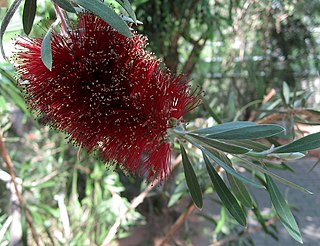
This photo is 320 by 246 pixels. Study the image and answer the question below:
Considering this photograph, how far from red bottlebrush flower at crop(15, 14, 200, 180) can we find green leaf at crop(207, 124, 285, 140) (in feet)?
0.21

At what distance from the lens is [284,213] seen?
0.52 meters

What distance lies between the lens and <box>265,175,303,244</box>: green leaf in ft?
1.67

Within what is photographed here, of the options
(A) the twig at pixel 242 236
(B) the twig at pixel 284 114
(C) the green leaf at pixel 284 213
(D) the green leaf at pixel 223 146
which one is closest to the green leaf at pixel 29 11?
(D) the green leaf at pixel 223 146

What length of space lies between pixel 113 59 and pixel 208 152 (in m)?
0.16

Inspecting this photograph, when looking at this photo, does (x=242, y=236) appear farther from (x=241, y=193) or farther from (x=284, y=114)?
(x=241, y=193)

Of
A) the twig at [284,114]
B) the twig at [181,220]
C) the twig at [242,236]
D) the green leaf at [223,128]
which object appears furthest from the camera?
the twig at [242,236]

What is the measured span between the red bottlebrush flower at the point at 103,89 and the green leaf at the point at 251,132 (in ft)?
0.21

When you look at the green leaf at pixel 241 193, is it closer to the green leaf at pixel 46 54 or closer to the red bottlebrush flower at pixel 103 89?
the red bottlebrush flower at pixel 103 89

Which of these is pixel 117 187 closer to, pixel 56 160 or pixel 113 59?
pixel 56 160

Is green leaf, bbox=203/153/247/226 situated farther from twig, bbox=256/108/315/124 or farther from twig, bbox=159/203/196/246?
twig, bbox=159/203/196/246

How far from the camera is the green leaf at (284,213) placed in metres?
0.51

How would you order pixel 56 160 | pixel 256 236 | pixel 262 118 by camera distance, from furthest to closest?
1. pixel 56 160
2. pixel 256 236
3. pixel 262 118

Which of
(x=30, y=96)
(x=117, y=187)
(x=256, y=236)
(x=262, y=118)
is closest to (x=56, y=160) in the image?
(x=117, y=187)

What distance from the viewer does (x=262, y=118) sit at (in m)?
1.01
